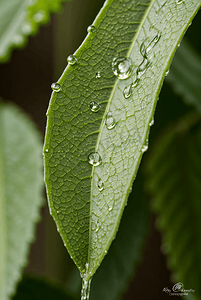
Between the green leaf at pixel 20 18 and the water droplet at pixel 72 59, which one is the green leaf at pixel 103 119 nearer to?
the water droplet at pixel 72 59

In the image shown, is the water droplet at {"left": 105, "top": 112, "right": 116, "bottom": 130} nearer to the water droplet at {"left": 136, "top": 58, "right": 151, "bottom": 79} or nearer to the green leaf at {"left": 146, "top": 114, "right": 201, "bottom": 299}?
the water droplet at {"left": 136, "top": 58, "right": 151, "bottom": 79}

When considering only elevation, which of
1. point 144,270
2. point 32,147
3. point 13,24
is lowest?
point 144,270

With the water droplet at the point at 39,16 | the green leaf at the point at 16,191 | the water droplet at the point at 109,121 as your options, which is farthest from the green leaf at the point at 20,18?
the water droplet at the point at 109,121

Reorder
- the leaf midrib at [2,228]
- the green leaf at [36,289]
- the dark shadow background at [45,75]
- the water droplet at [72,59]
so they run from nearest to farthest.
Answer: the water droplet at [72,59] < the leaf midrib at [2,228] < the green leaf at [36,289] < the dark shadow background at [45,75]

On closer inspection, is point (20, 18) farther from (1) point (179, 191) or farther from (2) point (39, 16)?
(1) point (179, 191)

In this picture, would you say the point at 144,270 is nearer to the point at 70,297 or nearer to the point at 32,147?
the point at 70,297

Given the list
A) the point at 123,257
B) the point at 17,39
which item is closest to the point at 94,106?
the point at 17,39

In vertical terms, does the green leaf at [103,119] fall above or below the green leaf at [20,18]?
below

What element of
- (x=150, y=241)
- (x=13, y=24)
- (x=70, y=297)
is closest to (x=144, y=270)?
(x=150, y=241)
